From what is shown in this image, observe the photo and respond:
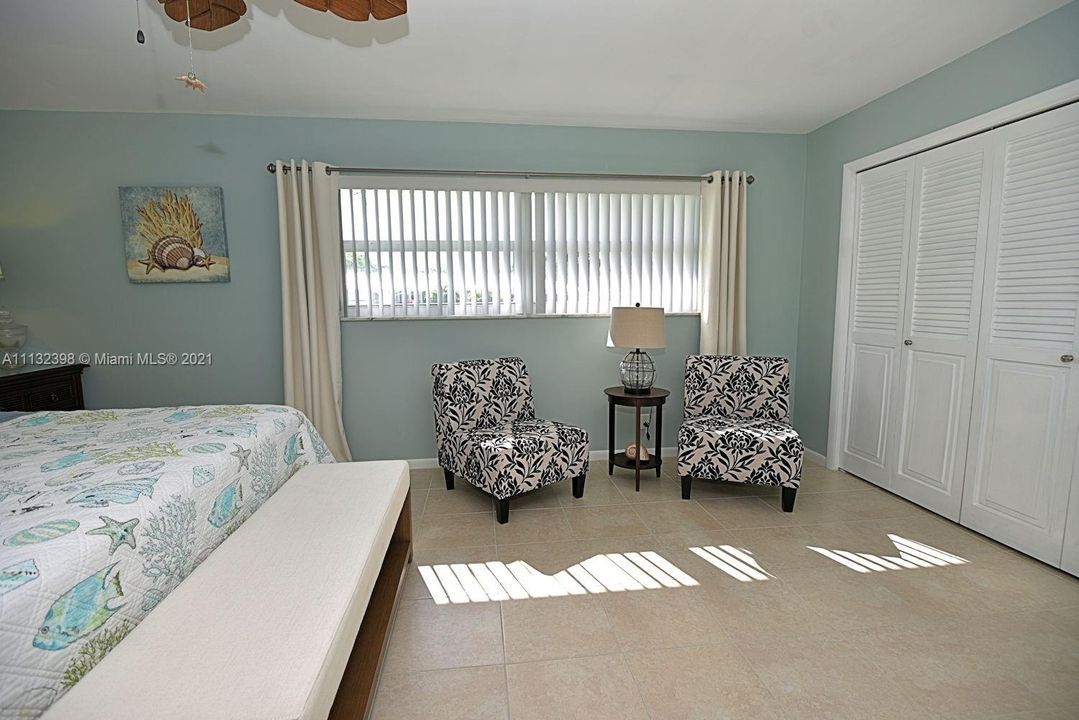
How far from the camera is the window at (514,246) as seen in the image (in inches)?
140

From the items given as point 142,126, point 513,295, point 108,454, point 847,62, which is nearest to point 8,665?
point 108,454

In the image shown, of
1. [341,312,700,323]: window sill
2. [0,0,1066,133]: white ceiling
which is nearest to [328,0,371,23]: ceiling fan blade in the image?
[0,0,1066,133]: white ceiling

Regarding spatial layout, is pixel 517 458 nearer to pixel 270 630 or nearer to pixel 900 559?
pixel 270 630

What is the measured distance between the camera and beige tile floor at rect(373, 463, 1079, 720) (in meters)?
1.58

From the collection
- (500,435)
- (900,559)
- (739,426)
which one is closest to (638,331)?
(739,426)

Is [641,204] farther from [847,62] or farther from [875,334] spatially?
[875,334]

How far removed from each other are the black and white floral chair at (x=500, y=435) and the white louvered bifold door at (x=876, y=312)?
1.94m

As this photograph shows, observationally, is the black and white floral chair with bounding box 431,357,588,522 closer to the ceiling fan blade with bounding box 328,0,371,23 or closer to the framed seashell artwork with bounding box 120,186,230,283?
the framed seashell artwork with bounding box 120,186,230,283

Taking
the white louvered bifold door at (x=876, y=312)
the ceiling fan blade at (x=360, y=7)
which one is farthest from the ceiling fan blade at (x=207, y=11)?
the white louvered bifold door at (x=876, y=312)

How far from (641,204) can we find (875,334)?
5.92ft

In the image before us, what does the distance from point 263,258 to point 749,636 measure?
3614mm

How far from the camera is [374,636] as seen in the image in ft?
5.51

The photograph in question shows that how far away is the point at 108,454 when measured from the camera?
174cm

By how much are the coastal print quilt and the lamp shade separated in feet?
6.74
